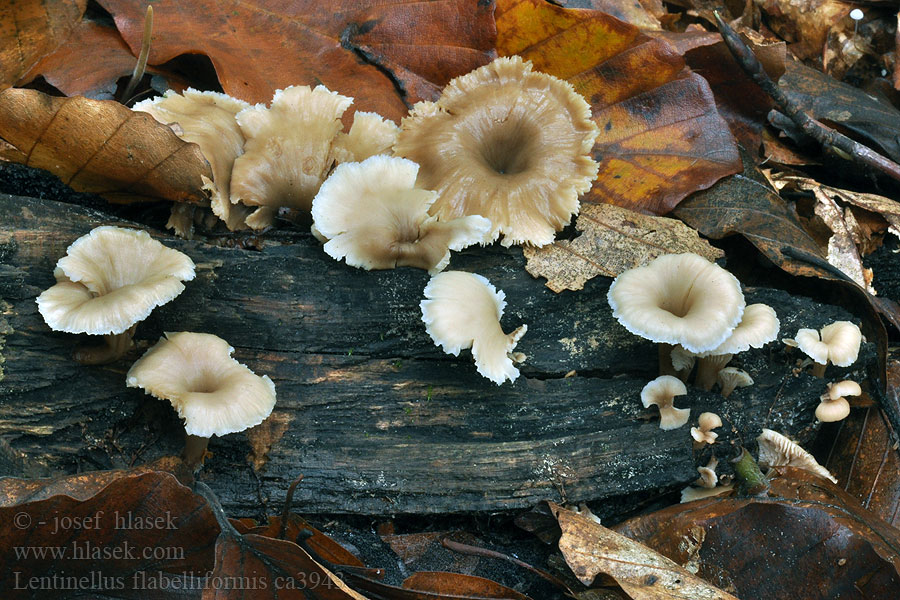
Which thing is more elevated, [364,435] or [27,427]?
[27,427]

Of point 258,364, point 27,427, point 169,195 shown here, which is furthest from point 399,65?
point 27,427

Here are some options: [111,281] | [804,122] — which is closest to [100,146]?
[111,281]

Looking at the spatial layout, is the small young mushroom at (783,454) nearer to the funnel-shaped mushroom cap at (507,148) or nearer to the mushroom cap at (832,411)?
the mushroom cap at (832,411)

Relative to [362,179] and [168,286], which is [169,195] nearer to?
[168,286]

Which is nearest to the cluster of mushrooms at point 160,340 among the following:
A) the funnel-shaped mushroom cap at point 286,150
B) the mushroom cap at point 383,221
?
the funnel-shaped mushroom cap at point 286,150

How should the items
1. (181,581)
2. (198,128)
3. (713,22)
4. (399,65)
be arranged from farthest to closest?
(713,22)
(399,65)
(198,128)
(181,581)

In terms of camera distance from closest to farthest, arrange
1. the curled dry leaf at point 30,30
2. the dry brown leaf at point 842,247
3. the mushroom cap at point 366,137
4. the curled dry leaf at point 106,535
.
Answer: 1. the curled dry leaf at point 106,535
2. the mushroom cap at point 366,137
3. the curled dry leaf at point 30,30
4. the dry brown leaf at point 842,247

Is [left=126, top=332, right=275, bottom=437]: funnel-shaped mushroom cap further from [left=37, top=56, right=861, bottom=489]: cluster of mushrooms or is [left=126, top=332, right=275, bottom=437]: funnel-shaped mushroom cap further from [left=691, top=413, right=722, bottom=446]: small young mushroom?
[left=691, top=413, right=722, bottom=446]: small young mushroom

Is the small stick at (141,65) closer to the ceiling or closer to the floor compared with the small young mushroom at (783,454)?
closer to the ceiling
